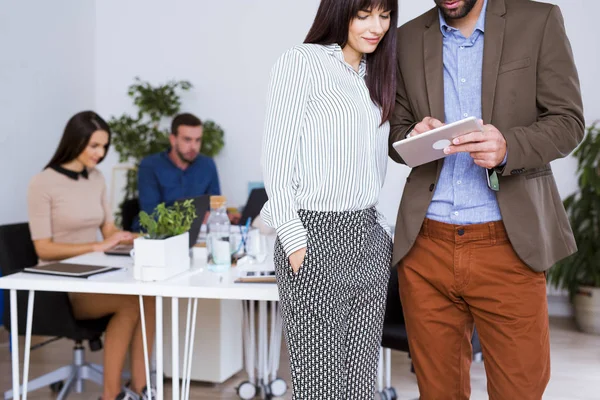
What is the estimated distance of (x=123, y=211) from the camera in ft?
16.0

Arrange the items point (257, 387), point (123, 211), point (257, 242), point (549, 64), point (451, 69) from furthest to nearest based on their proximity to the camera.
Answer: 1. point (123, 211)
2. point (257, 387)
3. point (257, 242)
4. point (451, 69)
5. point (549, 64)

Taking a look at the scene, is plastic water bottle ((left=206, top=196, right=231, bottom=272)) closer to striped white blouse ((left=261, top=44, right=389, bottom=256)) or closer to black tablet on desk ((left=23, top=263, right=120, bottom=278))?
black tablet on desk ((left=23, top=263, right=120, bottom=278))

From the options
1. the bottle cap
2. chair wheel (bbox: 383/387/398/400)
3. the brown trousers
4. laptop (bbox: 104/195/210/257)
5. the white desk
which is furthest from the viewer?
chair wheel (bbox: 383/387/398/400)

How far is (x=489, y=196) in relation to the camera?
1813 millimetres

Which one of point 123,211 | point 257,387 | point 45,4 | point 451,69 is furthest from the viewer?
point 45,4

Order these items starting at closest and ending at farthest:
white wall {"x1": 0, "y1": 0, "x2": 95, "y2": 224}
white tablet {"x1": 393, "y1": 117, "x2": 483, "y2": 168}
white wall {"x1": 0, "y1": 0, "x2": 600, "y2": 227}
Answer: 1. white tablet {"x1": 393, "y1": 117, "x2": 483, "y2": 168}
2. white wall {"x1": 0, "y1": 0, "x2": 95, "y2": 224}
3. white wall {"x1": 0, "y1": 0, "x2": 600, "y2": 227}

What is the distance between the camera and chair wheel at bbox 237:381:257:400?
10.7 feet

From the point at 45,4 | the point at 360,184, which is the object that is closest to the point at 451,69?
the point at 360,184

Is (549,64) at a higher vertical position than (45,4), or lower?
lower

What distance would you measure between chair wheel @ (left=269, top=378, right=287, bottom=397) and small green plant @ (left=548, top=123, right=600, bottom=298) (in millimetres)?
2537

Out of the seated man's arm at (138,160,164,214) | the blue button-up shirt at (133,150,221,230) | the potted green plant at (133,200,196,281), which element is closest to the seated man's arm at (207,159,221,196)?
the blue button-up shirt at (133,150,221,230)

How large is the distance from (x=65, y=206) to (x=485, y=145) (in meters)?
2.47

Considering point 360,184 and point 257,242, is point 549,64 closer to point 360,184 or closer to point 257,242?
point 360,184

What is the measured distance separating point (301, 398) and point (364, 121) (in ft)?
2.53
